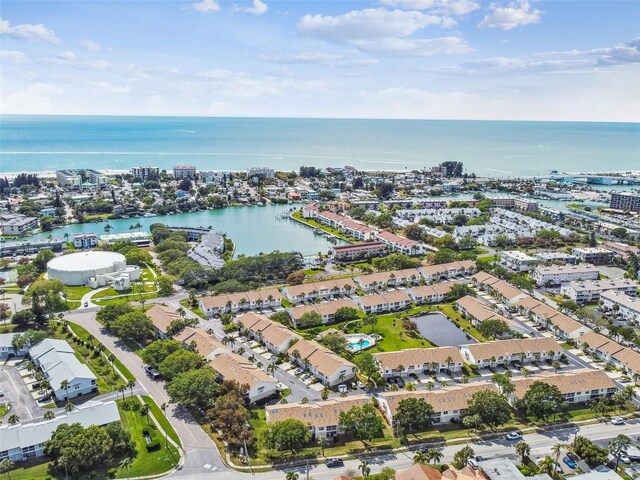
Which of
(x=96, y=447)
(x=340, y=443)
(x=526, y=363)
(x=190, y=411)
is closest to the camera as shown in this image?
(x=96, y=447)

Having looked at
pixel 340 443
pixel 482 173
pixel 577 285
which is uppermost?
pixel 482 173

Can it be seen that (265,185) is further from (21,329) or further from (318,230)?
(21,329)

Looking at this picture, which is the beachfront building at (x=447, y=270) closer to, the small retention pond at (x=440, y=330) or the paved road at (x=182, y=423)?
the small retention pond at (x=440, y=330)

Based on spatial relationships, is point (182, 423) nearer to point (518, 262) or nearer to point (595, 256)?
point (518, 262)

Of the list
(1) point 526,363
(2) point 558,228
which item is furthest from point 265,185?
(1) point 526,363

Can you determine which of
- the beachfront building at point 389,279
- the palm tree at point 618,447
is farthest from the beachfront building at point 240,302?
the palm tree at point 618,447

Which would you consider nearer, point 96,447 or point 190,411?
point 96,447

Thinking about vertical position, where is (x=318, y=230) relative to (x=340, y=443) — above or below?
above

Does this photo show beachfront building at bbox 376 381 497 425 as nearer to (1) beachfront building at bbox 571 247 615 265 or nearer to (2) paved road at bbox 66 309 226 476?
(2) paved road at bbox 66 309 226 476
